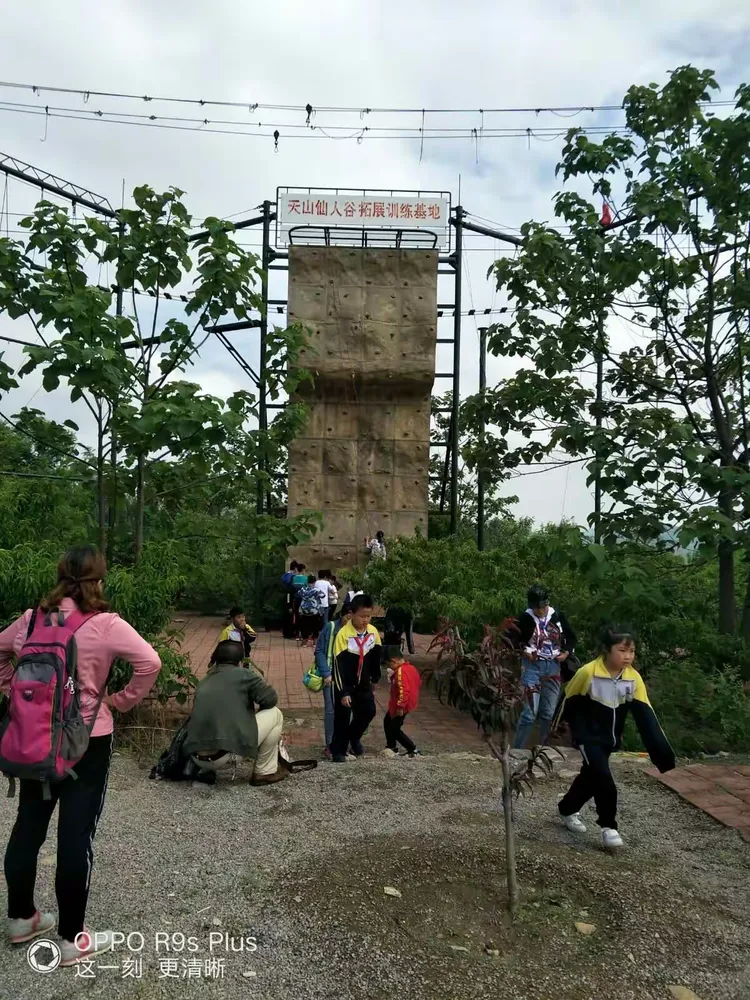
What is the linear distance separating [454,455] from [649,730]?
15657 millimetres

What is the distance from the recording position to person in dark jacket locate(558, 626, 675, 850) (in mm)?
4797

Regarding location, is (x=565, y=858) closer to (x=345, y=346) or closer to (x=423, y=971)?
(x=423, y=971)

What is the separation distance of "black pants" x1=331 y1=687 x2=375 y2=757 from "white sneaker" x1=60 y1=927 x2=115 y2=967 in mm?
3156

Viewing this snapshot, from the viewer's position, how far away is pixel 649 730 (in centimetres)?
483

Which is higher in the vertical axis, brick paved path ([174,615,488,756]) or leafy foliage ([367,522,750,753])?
leafy foliage ([367,522,750,753])

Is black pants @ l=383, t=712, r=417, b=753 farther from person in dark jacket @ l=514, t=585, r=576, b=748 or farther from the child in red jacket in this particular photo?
person in dark jacket @ l=514, t=585, r=576, b=748

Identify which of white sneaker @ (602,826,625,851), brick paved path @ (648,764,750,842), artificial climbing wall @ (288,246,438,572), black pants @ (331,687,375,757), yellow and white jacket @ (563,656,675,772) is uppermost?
artificial climbing wall @ (288,246,438,572)

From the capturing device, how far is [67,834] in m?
3.15

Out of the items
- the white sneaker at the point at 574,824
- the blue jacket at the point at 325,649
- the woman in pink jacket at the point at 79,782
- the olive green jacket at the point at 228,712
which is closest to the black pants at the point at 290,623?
the blue jacket at the point at 325,649

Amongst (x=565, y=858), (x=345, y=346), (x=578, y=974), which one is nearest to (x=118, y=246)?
(x=565, y=858)

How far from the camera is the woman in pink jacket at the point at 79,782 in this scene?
10.4 ft

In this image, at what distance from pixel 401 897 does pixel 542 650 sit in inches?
133

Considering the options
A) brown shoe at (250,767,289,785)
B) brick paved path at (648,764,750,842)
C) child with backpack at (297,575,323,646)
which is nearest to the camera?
brick paved path at (648,764,750,842)

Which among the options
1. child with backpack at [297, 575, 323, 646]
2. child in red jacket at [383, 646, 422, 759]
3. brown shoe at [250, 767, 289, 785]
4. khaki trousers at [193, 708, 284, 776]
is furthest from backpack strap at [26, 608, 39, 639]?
child with backpack at [297, 575, 323, 646]
